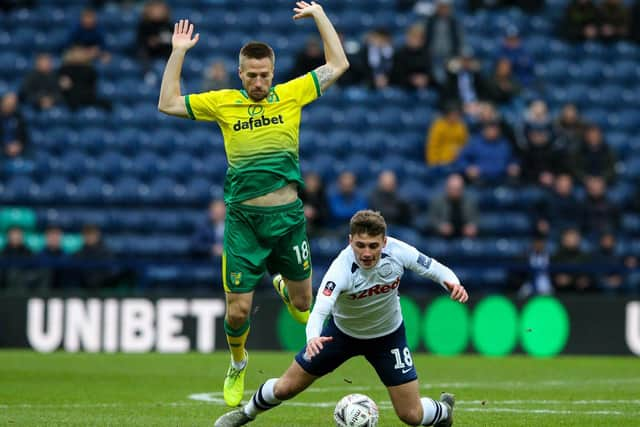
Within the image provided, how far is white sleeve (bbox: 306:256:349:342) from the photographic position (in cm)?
737

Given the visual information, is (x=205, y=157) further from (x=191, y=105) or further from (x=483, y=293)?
(x=191, y=105)

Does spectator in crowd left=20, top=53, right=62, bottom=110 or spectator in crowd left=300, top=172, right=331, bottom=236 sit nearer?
spectator in crowd left=300, top=172, right=331, bottom=236

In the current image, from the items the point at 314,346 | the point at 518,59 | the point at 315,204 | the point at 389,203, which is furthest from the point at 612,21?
the point at 314,346

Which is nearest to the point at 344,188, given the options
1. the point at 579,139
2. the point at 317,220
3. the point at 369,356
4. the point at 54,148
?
the point at 317,220

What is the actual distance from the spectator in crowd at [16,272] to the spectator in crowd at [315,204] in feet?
12.8

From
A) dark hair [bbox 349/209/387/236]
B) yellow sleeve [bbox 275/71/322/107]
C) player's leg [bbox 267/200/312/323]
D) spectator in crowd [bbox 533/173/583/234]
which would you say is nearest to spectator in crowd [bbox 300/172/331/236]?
spectator in crowd [bbox 533/173/583/234]

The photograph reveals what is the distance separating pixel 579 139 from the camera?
19328 millimetres

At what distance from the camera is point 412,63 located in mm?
20828

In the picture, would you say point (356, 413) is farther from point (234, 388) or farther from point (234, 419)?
point (234, 388)

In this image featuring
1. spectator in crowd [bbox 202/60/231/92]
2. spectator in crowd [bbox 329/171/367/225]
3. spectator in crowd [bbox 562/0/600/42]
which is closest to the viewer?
spectator in crowd [bbox 329/171/367/225]

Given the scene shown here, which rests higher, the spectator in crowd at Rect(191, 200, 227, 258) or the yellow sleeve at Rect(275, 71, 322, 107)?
the yellow sleeve at Rect(275, 71, 322, 107)

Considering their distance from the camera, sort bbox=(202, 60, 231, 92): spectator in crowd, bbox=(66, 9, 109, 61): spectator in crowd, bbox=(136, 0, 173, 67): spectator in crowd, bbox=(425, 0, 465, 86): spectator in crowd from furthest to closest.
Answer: bbox=(66, 9, 109, 61): spectator in crowd < bbox=(136, 0, 173, 67): spectator in crowd < bbox=(425, 0, 465, 86): spectator in crowd < bbox=(202, 60, 231, 92): spectator in crowd

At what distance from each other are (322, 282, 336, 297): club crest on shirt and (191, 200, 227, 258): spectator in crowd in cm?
997

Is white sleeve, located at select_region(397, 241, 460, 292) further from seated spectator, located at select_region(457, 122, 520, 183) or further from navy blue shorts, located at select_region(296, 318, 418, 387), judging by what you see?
seated spectator, located at select_region(457, 122, 520, 183)
